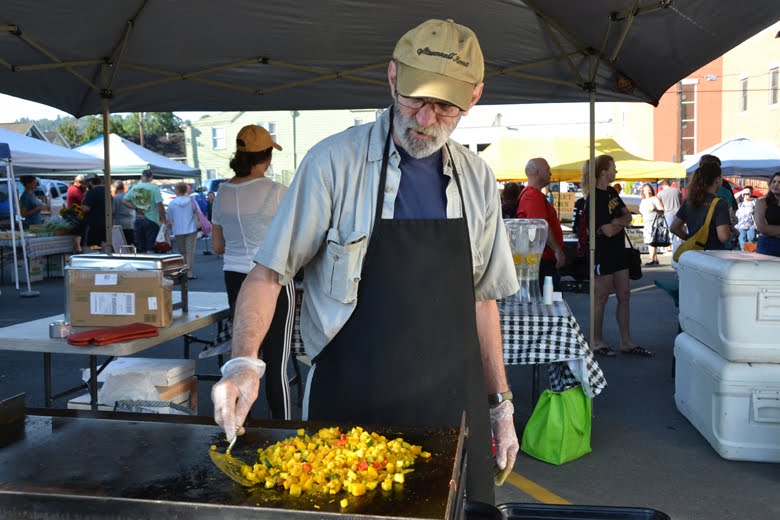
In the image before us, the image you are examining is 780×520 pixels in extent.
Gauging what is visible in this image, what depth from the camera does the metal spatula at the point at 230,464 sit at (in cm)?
154

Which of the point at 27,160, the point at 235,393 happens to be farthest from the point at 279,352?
the point at 27,160

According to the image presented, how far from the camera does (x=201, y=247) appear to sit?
21.6 meters

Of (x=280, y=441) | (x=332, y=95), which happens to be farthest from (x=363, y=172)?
(x=332, y=95)

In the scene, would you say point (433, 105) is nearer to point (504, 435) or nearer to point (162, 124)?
point (504, 435)

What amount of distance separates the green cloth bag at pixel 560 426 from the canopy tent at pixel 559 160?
402 inches

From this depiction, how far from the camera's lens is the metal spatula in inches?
60.6

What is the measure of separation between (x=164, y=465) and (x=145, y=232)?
42.8 ft

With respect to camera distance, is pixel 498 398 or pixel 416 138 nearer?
pixel 416 138

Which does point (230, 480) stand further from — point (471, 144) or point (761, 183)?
point (471, 144)

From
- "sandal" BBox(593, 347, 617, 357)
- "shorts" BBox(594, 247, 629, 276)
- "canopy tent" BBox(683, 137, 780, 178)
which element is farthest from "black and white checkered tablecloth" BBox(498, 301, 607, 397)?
"canopy tent" BBox(683, 137, 780, 178)

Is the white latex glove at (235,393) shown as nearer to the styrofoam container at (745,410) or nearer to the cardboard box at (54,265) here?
the styrofoam container at (745,410)

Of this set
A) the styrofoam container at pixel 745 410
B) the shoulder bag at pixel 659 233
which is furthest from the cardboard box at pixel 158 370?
the shoulder bag at pixel 659 233

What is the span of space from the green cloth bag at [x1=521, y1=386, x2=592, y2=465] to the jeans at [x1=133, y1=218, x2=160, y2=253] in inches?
426

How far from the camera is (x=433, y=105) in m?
1.98
